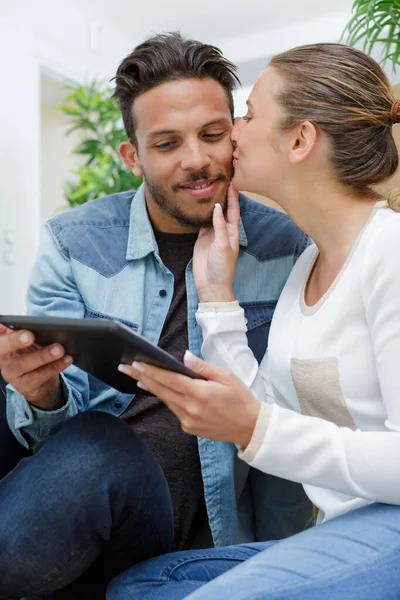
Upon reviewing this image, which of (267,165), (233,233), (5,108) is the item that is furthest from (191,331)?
(5,108)

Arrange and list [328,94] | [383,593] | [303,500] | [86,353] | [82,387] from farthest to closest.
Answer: [303,500]
[82,387]
[328,94]
[86,353]
[383,593]

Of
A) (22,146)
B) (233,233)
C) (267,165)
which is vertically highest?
(22,146)

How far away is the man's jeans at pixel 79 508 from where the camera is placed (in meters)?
1.06

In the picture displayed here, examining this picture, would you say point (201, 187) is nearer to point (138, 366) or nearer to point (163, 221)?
point (163, 221)

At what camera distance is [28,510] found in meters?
1.07

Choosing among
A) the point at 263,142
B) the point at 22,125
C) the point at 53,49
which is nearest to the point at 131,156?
the point at 263,142

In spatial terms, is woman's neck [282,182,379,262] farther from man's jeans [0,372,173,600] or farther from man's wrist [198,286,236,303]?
man's jeans [0,372,173,600]

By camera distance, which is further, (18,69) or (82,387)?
(18,69)

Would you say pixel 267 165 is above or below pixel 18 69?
below

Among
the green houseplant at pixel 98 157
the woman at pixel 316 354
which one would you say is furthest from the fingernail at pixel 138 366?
the green houseplant at pixel 98 157

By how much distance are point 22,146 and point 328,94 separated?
3656 millimetres

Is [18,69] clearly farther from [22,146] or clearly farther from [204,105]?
[204,105]

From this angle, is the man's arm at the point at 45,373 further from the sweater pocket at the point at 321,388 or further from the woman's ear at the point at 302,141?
the woman's ear at the point at 302,141

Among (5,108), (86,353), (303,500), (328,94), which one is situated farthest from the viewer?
(5,108)
